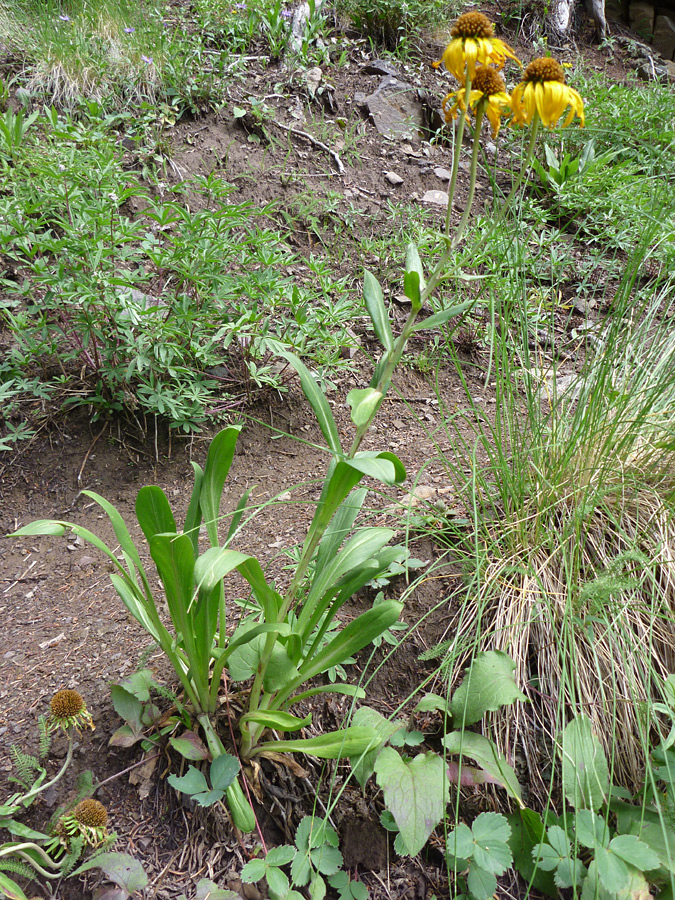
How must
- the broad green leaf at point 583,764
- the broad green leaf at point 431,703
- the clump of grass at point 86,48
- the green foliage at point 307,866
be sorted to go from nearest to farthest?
the green foliage at point 307,866
the broad green leaf at point 583,764
the broad green leaf at point 431,703
the clump of grass at point 86,48

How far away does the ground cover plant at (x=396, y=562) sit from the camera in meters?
1.25

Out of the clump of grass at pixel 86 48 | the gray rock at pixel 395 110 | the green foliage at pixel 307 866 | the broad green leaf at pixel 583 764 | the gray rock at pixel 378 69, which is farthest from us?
the gray rock at pixel 378 69

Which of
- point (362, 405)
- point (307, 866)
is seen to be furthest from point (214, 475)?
point (307, 866)

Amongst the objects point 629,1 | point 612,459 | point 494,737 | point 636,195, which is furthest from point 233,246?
point 629,1

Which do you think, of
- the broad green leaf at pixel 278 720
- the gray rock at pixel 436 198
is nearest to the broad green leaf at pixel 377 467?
the broad green leaf at pixel 278 720

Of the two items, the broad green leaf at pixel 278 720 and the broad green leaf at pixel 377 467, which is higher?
the broad green leaf at pixel 377 467

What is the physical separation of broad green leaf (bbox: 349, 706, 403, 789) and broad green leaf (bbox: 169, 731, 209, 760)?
13.8 inches

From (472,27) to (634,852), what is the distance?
166 centimetres

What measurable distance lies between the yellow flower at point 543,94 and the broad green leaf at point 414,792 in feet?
4.43

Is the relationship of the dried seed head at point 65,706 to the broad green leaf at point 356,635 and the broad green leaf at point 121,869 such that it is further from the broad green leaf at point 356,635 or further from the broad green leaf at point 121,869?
the broad green leaf at point 356,635

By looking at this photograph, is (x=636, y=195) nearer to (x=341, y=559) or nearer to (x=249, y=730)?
(x=341, y=559)

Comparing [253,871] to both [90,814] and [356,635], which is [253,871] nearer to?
[90,814]

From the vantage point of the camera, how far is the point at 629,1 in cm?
632

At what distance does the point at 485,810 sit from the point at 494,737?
0.17 meters
